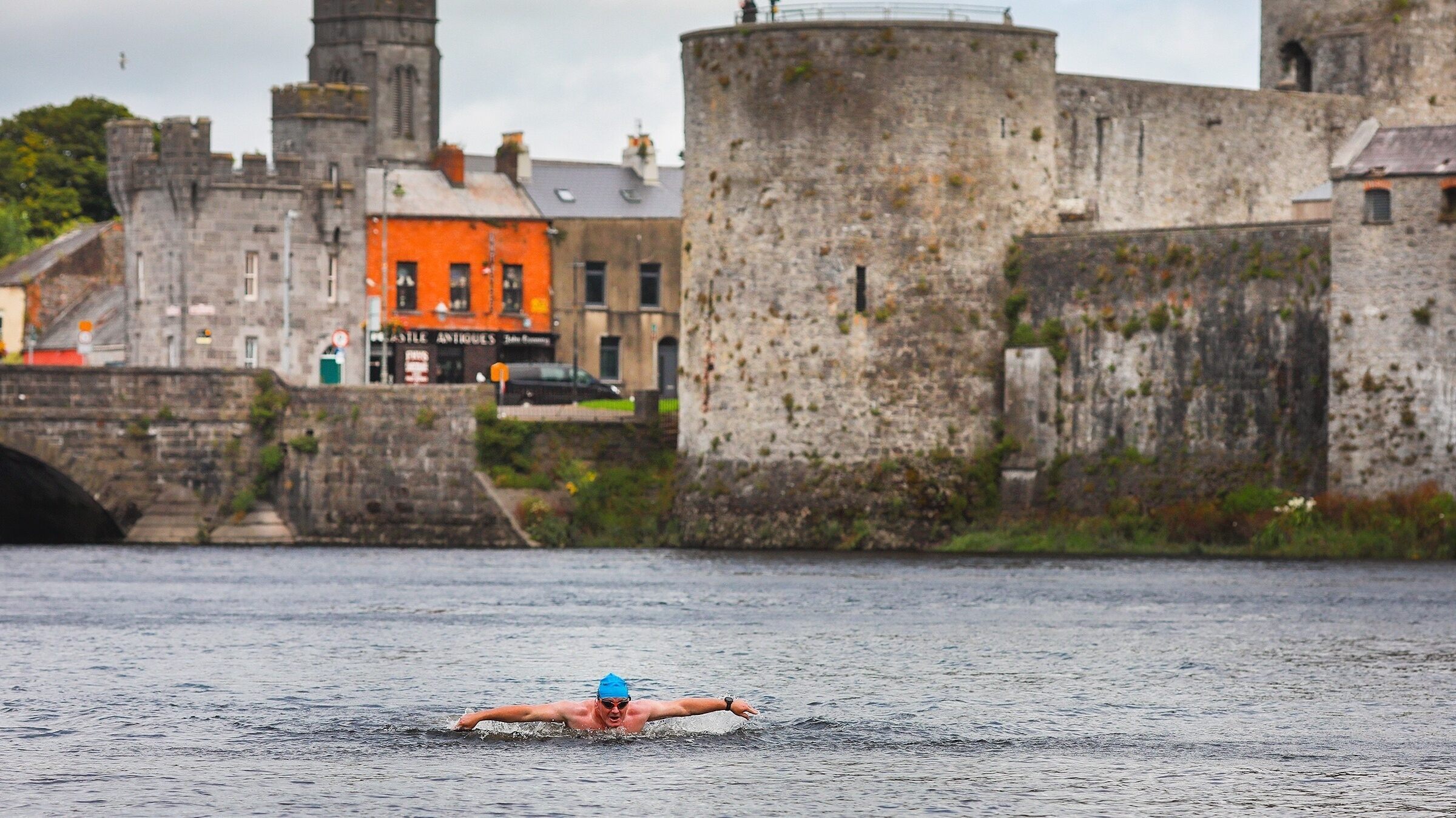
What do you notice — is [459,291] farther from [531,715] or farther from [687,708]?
[687,708]

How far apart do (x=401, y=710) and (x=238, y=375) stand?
32.7 metres

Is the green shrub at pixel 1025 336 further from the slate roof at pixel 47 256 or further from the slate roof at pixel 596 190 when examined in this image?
the slate roof at pixel 47 256

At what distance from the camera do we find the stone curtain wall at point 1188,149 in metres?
64.2

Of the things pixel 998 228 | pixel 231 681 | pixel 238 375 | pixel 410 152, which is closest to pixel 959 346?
pixel 998 228

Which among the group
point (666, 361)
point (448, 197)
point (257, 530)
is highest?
point (448, 197)

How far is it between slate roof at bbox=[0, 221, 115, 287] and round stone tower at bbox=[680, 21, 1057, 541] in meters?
54.9

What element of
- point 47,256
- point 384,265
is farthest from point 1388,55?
point 47,256

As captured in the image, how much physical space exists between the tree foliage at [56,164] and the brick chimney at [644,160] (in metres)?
35.6

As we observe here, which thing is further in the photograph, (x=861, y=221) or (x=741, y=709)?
(x=861, y=221)

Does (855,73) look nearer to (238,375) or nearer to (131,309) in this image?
(238,375)

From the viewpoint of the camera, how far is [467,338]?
292ft

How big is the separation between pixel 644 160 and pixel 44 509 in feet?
112

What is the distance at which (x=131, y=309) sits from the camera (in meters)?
84.4

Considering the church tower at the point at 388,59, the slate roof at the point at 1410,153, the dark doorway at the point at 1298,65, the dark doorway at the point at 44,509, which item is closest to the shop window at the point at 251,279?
the dark doorway at the point at 44,509
